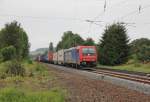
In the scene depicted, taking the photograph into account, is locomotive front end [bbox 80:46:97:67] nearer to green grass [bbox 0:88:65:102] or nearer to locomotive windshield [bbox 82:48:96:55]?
locomotive windshield [bbox 82:48:96:55]

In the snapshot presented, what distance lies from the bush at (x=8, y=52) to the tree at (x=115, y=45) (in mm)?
13052

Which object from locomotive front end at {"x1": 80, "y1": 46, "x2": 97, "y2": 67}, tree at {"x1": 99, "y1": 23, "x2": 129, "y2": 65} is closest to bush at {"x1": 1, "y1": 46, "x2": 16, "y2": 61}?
locomotive front end at {"x1": 80, "y1": 46, "x2": 97, "y2": 67}

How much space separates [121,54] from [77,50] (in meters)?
11.1

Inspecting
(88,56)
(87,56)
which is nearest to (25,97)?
(87,56)

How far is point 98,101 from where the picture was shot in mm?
13430

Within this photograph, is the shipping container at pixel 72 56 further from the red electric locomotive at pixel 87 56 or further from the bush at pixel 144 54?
the bush at pixel 144 54

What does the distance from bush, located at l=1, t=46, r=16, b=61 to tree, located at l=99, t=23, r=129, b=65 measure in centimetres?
1305

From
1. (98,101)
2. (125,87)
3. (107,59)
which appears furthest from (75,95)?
(107,59)

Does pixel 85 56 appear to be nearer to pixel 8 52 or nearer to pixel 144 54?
pixel 144 54

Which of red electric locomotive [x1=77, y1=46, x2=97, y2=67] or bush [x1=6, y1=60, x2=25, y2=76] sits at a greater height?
red electric locomotive [x1=77, y1=46, x2=97, y2=67]

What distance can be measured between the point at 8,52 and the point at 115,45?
15311 millimetres

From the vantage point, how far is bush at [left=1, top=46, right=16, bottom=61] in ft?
168

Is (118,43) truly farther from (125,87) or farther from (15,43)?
(125,87)

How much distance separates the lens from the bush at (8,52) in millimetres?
51250
